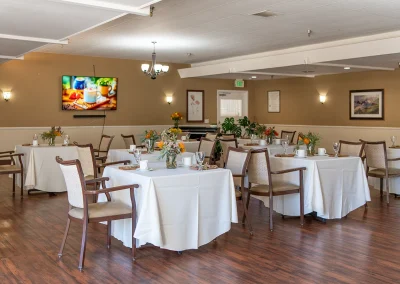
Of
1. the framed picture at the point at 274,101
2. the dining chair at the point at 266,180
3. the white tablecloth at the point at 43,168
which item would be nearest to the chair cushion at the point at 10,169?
the white tablecloth at the point at 43,168

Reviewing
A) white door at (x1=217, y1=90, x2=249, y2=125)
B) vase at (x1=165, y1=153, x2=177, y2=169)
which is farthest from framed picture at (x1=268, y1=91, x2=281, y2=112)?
vase at (x1=165, y1=153, x2=177, y2=169)

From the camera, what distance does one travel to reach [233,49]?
10.5 meters

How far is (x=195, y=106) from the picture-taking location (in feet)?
45.4

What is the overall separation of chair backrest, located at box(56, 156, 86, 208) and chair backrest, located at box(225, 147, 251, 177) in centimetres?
189

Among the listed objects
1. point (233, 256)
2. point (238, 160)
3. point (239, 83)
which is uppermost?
point (239, 83)

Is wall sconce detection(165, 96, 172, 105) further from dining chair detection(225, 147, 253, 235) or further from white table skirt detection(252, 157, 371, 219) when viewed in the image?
dining chair detection(225, 147, 253, 235)

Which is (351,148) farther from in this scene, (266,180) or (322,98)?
Answer: (322,98)

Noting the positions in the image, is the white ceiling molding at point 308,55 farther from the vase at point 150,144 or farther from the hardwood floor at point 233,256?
the vase at point 150,144

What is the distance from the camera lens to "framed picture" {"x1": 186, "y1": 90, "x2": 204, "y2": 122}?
1370cm

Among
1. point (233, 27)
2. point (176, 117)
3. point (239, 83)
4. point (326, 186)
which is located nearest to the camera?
point (326, 186)

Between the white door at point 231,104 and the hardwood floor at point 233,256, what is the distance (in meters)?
8.77

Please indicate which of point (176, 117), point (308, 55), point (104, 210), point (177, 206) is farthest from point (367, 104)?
point (104, 210)

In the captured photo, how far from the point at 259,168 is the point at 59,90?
7486 mm

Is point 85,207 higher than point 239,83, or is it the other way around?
point 239,83
